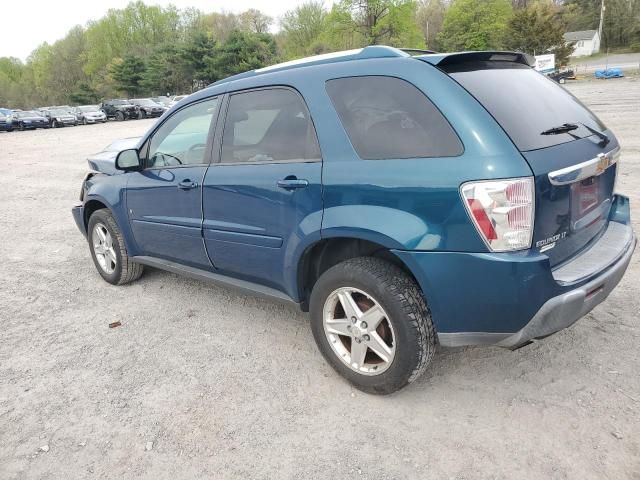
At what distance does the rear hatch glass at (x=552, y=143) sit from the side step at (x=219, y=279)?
154 centimetres

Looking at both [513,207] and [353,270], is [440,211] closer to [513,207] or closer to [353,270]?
[513,207]

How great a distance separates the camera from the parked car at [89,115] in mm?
37656

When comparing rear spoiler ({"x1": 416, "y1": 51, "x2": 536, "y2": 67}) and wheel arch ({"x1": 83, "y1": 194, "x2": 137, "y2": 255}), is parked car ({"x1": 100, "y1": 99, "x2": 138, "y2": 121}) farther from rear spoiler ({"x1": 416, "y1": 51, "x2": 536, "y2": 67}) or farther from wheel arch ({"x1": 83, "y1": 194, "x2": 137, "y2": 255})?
rear spoiler ({"x1": 416, "y1": 51, "x2": 536, "y2": 67})

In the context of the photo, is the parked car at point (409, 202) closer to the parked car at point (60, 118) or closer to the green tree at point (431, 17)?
the parked car at point (60, 118)

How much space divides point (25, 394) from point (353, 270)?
217 cm

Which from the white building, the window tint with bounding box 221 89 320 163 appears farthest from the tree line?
the window tint with bounding box 221 89 320 163

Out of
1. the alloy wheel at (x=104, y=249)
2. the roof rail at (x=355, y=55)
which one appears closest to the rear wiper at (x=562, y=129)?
the roof rail at (x=355, y=55)

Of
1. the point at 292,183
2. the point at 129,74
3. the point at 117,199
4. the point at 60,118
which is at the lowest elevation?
the point at 60,118

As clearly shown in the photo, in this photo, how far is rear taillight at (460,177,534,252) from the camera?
2.16m

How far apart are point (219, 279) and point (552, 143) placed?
2.31 metres

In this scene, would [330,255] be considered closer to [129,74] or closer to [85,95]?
[129,74]

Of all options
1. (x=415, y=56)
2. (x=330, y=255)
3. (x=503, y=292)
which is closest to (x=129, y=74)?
(x=330, y=255)

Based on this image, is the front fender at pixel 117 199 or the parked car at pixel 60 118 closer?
the front fender at pixel 117 199

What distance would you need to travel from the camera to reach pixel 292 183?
9.29 feet
